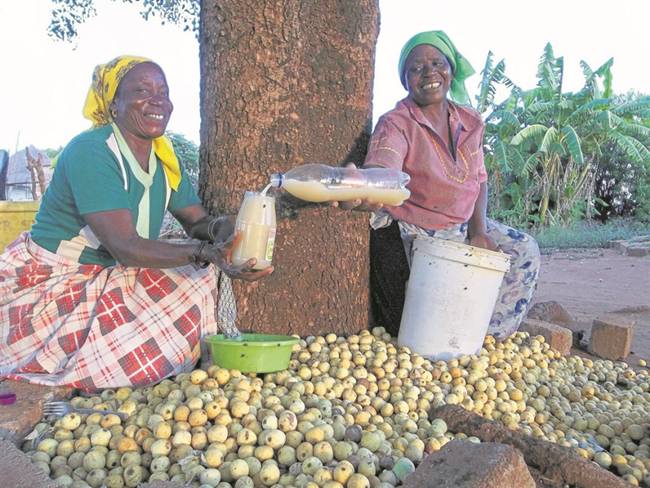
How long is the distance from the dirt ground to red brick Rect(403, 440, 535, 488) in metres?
2.64

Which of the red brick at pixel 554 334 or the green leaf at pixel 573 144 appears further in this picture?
the green leaf at pixel 573 144

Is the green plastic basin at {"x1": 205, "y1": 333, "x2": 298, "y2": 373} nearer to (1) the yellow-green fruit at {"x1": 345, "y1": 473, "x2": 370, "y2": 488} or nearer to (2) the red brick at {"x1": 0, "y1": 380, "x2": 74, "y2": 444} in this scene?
(2) the red brick at {"x1": 0, "y1": 380, "x2": 74, "y2": 444}

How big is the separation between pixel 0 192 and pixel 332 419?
15.1 feet

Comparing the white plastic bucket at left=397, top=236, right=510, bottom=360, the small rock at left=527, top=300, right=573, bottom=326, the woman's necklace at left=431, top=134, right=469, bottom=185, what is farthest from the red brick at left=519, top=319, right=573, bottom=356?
the woman's necklace at left=431, top=134, right=469, bottom=185

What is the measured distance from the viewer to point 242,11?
111 inches

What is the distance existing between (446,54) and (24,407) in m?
2.47

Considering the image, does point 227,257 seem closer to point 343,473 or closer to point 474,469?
point 343,473

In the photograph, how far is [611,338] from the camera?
3.90 m

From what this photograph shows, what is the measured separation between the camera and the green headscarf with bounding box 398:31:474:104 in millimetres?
3160

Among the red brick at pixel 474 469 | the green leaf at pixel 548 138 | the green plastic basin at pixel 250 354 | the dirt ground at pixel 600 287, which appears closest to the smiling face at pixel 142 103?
the green plastic basin at pixel 250 354

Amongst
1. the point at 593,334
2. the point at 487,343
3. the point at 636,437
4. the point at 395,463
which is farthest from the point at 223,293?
the point at 593,334

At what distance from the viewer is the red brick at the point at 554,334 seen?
12.2ft

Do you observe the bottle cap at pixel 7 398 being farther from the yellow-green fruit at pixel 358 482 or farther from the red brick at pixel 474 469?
the red brick at pixel 474 469

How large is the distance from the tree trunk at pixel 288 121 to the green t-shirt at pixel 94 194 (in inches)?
14.6
